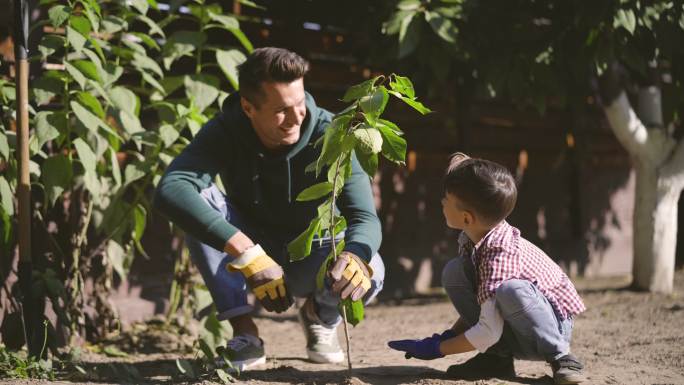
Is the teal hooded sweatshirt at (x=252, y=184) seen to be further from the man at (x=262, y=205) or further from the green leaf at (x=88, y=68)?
the green leaf at (x=88, y=68)

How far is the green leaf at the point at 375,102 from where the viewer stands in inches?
89.5

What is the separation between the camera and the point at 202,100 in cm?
356

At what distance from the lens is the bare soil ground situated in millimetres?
2855

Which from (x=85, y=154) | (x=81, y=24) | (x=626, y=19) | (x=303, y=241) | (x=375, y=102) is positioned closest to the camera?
(x=375, y=102)

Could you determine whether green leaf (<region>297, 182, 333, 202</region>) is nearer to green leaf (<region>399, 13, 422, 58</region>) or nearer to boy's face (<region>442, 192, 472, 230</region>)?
boy's face (<region>442, 192, 472, 230</region>)

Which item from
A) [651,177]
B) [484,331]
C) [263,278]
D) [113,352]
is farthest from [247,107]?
[651,177]

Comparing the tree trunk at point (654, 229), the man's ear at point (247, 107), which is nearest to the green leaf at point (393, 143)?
the man's ear at point (247, 107)

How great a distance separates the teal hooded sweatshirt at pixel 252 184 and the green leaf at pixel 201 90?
1.18ft

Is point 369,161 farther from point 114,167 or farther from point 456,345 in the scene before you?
point 114,167

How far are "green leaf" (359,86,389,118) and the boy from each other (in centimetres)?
49

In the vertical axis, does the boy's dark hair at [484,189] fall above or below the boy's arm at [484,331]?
above

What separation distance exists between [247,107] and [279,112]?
0.15 metres

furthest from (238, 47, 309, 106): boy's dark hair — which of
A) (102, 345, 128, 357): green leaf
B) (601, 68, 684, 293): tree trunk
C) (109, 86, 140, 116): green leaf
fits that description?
(601, 68, 684, 293): tree trunk

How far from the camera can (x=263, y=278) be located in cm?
264
